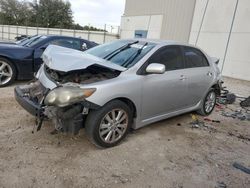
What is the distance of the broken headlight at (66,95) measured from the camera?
2.85 meters

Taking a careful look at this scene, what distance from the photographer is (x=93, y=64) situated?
314 cm

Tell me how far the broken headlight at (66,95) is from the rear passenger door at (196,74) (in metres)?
2.20

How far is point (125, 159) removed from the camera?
3201 mm

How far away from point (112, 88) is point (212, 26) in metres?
13.6

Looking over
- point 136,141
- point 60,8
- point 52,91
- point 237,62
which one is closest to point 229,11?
point 237,62

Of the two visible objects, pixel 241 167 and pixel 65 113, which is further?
pixel 241 167

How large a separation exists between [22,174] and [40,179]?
0.77 ft

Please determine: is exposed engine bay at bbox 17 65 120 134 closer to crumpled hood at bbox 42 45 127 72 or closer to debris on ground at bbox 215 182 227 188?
crumpled hood at bbox 42 45 127 72

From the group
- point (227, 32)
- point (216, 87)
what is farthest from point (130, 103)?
point (227, 32)

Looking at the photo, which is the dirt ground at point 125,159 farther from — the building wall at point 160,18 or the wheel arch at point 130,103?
the building wall at point 160,18

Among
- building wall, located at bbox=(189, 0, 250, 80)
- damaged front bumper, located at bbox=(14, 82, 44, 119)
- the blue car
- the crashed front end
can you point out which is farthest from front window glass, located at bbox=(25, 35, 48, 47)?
building wall, located at bbox=(189, 0, 250, 80)

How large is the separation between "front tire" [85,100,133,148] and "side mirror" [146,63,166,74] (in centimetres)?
64

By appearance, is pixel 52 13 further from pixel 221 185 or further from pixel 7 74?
pixel 221 185

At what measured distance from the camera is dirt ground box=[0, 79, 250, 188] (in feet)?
8.98
